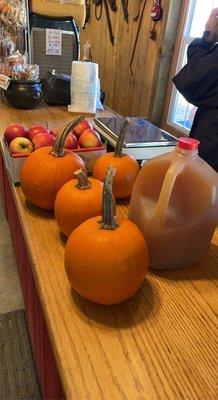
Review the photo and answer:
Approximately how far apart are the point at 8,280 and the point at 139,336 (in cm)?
128

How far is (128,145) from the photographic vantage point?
2.94 feet

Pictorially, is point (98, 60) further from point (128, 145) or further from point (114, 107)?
point (128, 145)

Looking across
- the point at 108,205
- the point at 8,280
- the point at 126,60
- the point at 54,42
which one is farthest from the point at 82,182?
the point at 126,60

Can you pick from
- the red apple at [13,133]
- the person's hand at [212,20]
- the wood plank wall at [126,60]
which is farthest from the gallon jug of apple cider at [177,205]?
the wood plank wall at [126,60]

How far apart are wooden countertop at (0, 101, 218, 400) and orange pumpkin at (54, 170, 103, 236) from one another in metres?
0.07

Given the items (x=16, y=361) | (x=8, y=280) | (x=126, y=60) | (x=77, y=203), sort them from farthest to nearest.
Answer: (x=126, y=60), (x=8, y=280), (x=16, y=361), (x=77, y=203)

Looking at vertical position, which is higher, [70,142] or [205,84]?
[205,84]

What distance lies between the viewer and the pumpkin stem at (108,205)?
460 mm

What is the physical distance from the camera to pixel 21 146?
83cm

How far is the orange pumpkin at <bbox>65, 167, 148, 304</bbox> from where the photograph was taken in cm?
45

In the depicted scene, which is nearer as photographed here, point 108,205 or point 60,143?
point 108,205

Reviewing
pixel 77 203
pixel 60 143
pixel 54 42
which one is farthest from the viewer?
pixel 54 42

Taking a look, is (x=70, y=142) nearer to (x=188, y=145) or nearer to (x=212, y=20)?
(x=188, y=145)

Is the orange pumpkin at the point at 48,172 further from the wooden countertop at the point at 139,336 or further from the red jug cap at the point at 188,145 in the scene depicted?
the red jug cap at the point at 188,145
